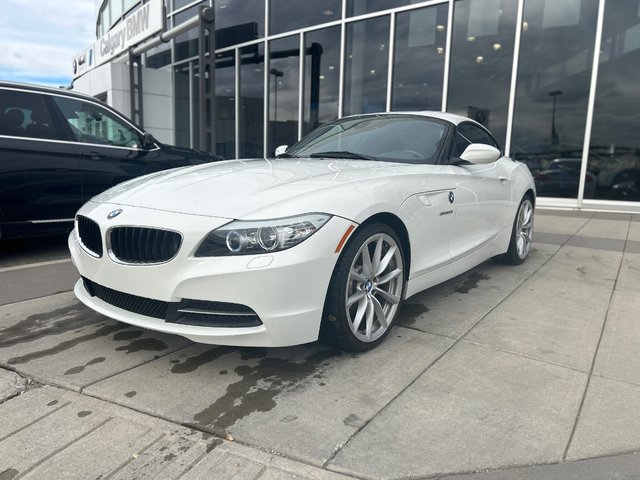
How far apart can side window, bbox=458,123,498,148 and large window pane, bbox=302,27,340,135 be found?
7.23 meters

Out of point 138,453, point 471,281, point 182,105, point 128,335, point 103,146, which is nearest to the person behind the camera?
point 138,453

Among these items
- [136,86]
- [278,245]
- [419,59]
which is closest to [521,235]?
[278,245]

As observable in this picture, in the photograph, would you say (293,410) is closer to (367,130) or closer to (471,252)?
(471,252)

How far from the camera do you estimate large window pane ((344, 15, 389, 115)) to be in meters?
11.0

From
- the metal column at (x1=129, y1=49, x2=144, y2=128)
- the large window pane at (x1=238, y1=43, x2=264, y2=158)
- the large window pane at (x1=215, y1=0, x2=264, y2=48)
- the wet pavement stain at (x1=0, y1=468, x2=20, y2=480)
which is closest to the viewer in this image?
the wet pavement stain at (x1=0, y1=468, x2=20, y2=480)

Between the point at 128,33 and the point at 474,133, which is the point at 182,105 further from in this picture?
the point at 474,133

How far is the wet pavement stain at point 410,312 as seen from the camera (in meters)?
3.44

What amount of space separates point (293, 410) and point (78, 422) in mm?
924

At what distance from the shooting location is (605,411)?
7.73ft

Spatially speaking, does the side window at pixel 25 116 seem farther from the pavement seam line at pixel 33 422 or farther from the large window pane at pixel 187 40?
the large window pane at pixel 187 40

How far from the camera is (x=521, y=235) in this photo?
16.7 feet

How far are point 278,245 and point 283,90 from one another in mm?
11230

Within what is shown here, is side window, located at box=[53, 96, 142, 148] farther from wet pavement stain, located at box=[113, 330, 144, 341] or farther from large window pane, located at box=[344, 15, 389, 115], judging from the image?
large window pane, located at box=[344, 15, 389, 115]

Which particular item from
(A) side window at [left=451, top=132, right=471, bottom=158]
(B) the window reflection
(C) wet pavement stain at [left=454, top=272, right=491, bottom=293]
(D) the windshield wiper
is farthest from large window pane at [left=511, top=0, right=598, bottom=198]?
(B) the window reflection
